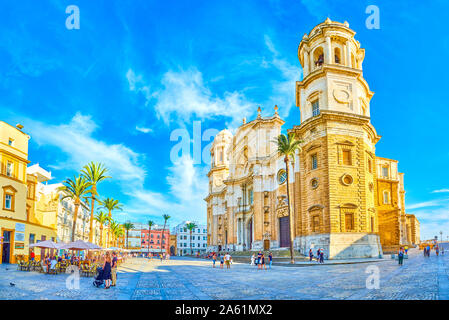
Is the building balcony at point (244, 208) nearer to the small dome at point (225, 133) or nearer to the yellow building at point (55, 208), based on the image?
the yellow building at point (55, 208)

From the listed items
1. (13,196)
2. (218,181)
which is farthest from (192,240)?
(13,196)

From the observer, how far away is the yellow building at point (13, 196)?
3450 centimetres

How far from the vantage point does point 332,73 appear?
41531 mm

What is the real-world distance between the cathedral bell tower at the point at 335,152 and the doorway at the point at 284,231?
5.76m

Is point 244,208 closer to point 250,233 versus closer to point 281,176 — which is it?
point 250,233

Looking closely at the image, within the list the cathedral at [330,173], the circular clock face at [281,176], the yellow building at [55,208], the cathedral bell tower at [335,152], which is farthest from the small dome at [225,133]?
the cathedral bell tower at [335,152]

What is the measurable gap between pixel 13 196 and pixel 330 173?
3244cm

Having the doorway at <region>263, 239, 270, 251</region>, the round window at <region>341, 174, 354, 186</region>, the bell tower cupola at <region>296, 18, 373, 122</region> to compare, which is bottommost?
the doorway at <region>263, 239, 270, 251</region>

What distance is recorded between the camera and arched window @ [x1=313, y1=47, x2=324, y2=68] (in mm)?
44562

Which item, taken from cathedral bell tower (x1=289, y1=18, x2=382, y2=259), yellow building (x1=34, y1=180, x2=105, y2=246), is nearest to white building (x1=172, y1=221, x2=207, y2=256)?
yellow building (x1=34, y1=180, x2=105, y2=246)

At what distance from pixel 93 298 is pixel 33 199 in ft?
115

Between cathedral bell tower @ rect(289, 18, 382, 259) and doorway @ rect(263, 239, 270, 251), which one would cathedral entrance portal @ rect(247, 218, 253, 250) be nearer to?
doorway @ rect(263, 239, 270, 251)
